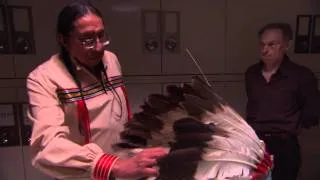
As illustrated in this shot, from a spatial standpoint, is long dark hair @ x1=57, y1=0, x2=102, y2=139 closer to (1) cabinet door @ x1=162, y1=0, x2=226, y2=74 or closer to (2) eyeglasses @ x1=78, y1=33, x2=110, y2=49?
(2) eyeglasses @ x1=78, y1=33, x2=110, y2=49

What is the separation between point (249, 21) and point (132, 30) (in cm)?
72

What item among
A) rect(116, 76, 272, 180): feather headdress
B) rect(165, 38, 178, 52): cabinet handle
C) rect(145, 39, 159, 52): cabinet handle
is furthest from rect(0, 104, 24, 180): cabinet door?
rect(116, 76, 272, 180): feather headdress

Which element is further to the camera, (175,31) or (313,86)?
(175,31)

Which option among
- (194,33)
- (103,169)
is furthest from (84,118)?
(194,33)

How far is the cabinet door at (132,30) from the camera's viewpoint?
1.76 m

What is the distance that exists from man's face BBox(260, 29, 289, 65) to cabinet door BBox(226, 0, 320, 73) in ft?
0.81

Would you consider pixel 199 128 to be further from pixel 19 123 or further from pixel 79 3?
pixel 19 123

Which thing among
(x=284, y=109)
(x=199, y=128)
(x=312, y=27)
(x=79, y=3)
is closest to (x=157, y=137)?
(x=199, y=128)

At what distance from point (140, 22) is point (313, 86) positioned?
1004mm

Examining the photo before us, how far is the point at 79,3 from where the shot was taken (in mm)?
853

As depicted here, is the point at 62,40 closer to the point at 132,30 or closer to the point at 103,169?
the point at 103,169

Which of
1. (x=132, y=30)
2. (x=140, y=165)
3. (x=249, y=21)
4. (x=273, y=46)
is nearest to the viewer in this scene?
(x=140, y=165)

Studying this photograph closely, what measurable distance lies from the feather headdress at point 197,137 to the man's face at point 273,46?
1.06m

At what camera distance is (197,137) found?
65cm
